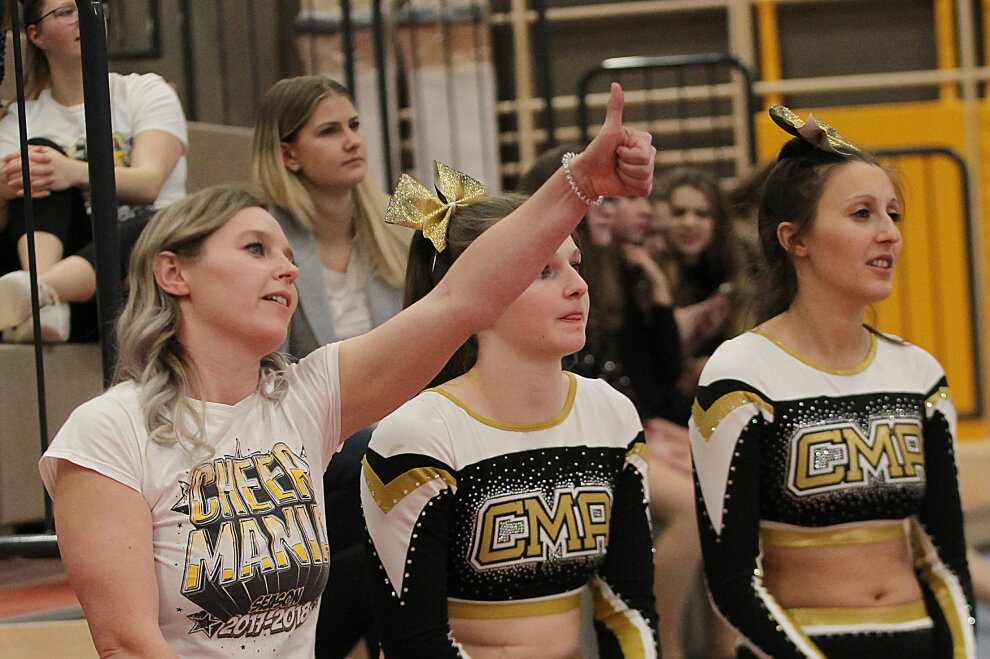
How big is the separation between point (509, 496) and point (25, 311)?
117 centimetres

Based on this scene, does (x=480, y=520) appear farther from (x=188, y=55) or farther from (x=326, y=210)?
(x=188, y=55)

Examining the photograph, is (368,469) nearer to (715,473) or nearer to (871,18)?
(715,473)

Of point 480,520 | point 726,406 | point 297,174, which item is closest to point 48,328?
point 297,174

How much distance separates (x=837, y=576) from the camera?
5.91 ft

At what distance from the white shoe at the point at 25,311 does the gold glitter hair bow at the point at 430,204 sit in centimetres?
87

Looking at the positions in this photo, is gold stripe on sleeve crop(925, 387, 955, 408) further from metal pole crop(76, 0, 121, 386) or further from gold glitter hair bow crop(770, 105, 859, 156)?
metal pole crop(76, 0, 121, 386)

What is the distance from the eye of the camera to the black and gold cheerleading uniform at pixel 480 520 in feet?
5.23

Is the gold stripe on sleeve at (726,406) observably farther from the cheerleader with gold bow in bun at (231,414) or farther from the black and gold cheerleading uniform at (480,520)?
the cheerleader with gold bow in bun at (231,414)

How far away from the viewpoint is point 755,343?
186 cm

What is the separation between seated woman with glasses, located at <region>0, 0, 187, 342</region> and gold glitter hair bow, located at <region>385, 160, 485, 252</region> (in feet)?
2.56

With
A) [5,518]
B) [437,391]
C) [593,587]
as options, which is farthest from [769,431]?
[5,518]

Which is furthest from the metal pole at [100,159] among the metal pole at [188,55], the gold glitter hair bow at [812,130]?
the metal pole at [188,55]

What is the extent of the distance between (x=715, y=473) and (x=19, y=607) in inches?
49.5

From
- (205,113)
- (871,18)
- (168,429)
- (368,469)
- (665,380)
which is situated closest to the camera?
(168,429)
